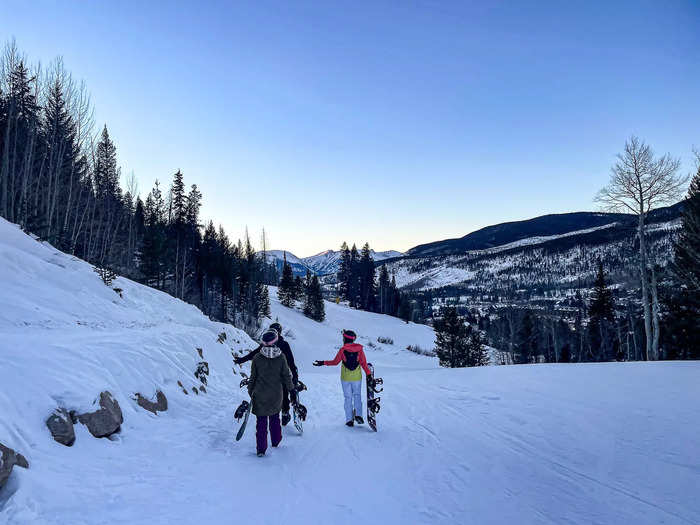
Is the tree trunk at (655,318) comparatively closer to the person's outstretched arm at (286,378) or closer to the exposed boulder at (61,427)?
the person's outstretched arm at (286,378)

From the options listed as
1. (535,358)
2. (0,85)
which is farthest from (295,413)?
(535,358)

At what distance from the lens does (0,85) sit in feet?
73.8

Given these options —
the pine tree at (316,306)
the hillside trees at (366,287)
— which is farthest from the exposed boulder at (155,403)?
the hillside trees at (366,287)

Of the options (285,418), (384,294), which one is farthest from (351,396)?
(384,294)

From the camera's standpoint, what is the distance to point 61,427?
3988 mm

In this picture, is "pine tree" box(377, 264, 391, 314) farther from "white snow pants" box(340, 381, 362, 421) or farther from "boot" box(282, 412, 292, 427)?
"boot" box(282, 412, 292, 427)

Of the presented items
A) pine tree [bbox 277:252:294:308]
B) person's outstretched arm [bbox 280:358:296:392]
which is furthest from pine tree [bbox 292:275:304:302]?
person's outstretched arm [bbox 280:358:296:392]

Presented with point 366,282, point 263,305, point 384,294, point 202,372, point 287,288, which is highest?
point 366,282

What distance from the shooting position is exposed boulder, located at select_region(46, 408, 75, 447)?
3.92m

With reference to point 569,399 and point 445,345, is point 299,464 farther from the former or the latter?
point 445,345

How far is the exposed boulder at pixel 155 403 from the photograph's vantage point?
19.2ft

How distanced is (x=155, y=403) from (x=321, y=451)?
3.10m

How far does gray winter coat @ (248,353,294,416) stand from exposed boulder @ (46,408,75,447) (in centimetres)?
212

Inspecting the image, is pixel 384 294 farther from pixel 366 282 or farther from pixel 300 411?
pixel 300 411
